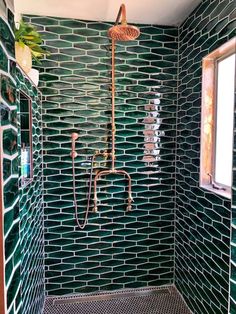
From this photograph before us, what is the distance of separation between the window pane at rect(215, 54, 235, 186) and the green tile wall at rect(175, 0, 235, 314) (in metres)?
0.14

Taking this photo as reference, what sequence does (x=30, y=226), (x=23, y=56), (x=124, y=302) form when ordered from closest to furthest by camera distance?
(x=23, y=56)
(x=30, y=226)
(x=124, y=302)

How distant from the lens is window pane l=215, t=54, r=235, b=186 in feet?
5.53

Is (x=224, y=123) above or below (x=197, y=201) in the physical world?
above

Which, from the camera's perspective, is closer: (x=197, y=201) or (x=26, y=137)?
(x=26, y=137)

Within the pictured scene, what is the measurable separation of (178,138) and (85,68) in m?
1.08

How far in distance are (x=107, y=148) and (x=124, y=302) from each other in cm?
143

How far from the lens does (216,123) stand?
5.94ft

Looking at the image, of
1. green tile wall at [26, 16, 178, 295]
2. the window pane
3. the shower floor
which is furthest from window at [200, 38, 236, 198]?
the shower floor

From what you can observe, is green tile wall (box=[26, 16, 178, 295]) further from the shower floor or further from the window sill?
the window sill

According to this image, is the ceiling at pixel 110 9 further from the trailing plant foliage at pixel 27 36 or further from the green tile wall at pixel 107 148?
the trailing plant foliage at pixel 27 36

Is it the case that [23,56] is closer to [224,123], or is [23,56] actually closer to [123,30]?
[123,30]

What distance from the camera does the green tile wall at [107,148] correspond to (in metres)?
2.11

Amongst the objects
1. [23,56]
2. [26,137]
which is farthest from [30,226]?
[23,56]

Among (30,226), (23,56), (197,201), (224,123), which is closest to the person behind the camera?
(23,56)
